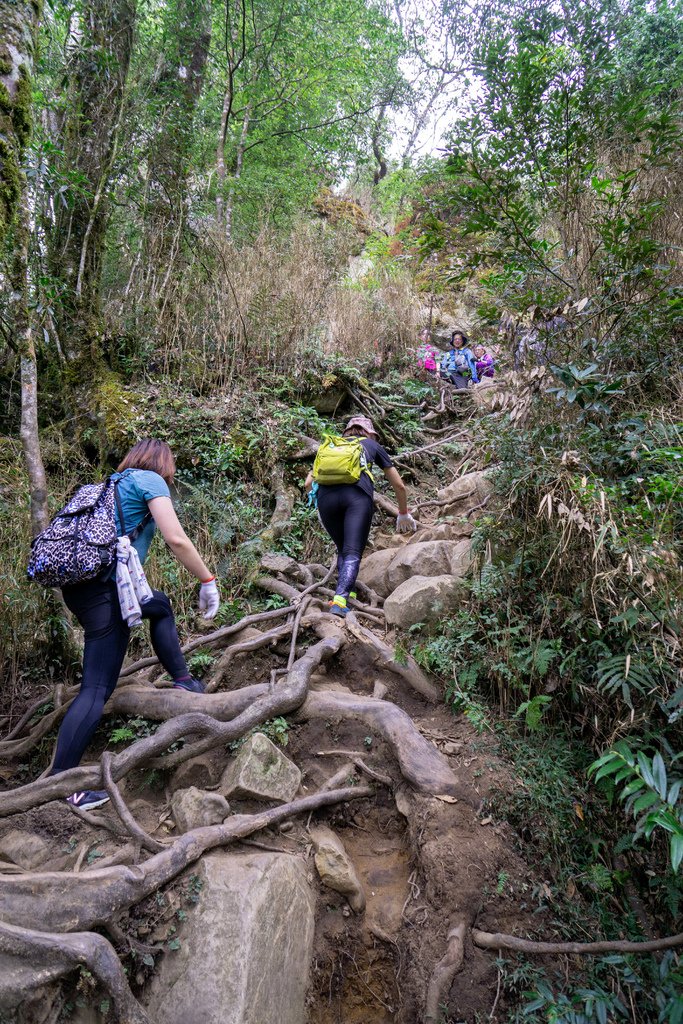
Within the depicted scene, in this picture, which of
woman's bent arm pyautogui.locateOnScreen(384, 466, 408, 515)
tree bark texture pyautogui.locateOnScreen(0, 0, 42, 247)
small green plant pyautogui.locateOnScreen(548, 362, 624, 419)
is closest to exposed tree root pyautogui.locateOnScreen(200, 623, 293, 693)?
woman's bent arm pyautogui.locateOnScreen(384, 466, 408, 515)

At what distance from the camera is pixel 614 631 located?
2.93 m

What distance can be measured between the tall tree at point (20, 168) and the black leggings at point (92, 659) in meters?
1.05

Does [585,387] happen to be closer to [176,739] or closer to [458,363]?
[176,739]

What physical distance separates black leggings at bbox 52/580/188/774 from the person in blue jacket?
671 cm

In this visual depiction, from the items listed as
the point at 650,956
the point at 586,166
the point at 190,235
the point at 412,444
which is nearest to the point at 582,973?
the point at 650,956

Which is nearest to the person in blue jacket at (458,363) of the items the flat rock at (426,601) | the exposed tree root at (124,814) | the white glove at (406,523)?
the white glove at (406,523)

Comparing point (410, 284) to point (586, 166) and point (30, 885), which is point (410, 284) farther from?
point (30, 885)

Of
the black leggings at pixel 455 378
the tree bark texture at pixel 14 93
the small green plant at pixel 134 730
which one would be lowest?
the small green plant at pixel 134 730

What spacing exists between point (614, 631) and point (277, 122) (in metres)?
11.3

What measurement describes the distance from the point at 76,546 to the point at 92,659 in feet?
1.90

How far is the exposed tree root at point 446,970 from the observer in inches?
91.4

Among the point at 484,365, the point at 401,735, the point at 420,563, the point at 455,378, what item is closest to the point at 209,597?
the point at 401,735

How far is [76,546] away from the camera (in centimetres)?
277

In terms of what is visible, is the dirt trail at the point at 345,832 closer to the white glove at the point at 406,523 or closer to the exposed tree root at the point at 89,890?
the exposed tree root at the point at 89,890
